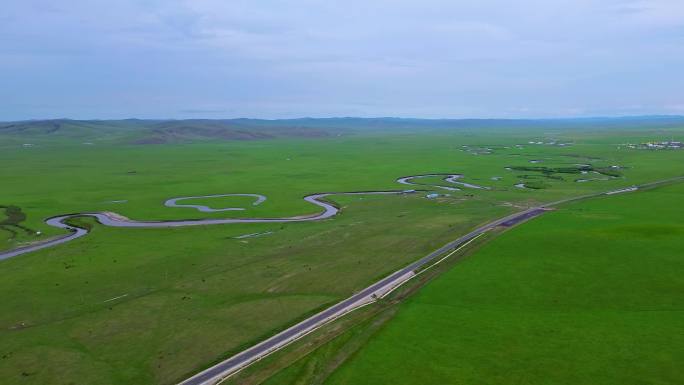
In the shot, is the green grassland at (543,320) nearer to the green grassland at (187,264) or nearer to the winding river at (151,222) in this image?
the green grassland at (187,264)

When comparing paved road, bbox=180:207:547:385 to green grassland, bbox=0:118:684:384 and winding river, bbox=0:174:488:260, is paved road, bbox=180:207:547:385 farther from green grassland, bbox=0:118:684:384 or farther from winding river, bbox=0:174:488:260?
winding river, bbox=0:174:488:260

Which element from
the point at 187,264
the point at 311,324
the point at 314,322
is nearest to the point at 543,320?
the point at 314,322

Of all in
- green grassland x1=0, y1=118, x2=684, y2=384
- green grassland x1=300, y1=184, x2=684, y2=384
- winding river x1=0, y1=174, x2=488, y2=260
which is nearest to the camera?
green grassland x1=300, y1=184, x2=684, y2=384

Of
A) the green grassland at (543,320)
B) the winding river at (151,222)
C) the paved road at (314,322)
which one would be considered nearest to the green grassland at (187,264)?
the paved road at (314,322)

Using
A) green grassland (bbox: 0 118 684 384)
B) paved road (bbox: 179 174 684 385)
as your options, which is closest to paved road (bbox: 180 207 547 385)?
paved road (bbox: 179 174 684 385)

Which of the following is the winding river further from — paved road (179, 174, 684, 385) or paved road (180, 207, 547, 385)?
paved road (180, 207, 547, 385)

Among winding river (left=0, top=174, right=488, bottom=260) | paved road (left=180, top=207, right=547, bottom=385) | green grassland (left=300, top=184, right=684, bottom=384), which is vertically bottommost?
winding river (left=0, top=174, right=488, bottom=260)

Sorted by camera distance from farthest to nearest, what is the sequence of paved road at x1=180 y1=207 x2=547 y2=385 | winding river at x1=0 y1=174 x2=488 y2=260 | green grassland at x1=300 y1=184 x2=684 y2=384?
winding river at x1=0 y1=174 x2=488 y2=260 → paved road at x1=180 y1=207 x2=547 y2=385 → green grassland at x1=300 y1=184 x2=684 y2=384

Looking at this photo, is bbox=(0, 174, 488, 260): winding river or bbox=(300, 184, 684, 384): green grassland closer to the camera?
bbox=(300, 184, 684, 384): green grassland

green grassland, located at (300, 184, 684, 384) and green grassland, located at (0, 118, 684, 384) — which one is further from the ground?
green grassland, located at (300, 184, 684, 384)

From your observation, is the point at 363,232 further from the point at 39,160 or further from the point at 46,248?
the point at 39,160

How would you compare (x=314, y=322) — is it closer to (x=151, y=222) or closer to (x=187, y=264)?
(x=187, y=264)
